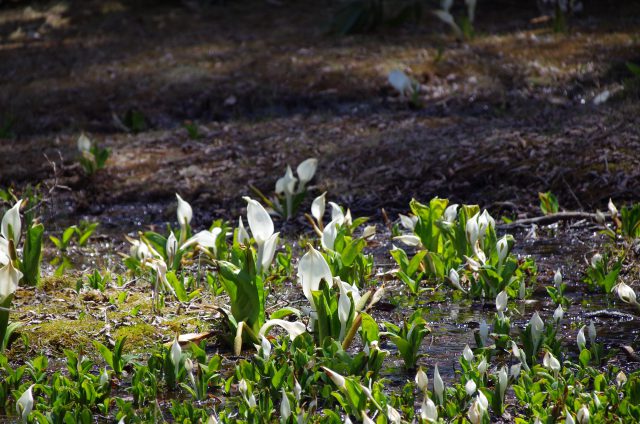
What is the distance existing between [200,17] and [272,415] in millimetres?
12826

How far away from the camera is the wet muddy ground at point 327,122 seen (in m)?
5.61

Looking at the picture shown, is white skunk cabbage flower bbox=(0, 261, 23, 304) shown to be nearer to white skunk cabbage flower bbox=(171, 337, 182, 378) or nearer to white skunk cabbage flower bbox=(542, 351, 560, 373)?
white skunk cabbage flower bbox=(171, 337, 182, 378)

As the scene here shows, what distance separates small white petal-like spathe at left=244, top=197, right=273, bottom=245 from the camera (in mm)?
3162

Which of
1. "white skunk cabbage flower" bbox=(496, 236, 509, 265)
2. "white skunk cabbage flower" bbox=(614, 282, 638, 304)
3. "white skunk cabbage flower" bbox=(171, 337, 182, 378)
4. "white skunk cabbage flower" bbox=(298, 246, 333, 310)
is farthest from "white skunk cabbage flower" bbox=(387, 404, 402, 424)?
"white skunk cabbage flower" bbox=(496, 236, 509, 265)

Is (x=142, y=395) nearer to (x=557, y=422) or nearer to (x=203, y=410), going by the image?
(x=203, y=410)

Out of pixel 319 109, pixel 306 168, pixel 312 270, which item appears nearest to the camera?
pixel 312 270

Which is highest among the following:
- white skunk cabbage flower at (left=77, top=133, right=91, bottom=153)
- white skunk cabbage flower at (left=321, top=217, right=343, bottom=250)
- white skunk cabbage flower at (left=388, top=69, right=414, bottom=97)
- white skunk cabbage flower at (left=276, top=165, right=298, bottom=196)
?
white skunk cabbage flower at (left=321, top=217, right=343, bottom=250)

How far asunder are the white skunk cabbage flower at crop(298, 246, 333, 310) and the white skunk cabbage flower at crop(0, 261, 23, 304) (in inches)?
39.4

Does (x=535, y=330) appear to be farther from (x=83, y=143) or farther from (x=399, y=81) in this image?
(x=399, y=81)

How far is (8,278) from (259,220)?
933mm

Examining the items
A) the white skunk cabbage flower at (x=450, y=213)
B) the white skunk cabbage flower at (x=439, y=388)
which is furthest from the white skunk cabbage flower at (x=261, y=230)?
the white skunk cabbage flower at (x=450, y=213)

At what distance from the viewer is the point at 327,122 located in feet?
27.6

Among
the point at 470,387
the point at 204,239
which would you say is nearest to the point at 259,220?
the point at 204,239

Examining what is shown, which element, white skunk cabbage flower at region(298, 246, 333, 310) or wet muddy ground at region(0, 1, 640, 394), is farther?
wet muddy ground at region(0, 1, 640, 394)
